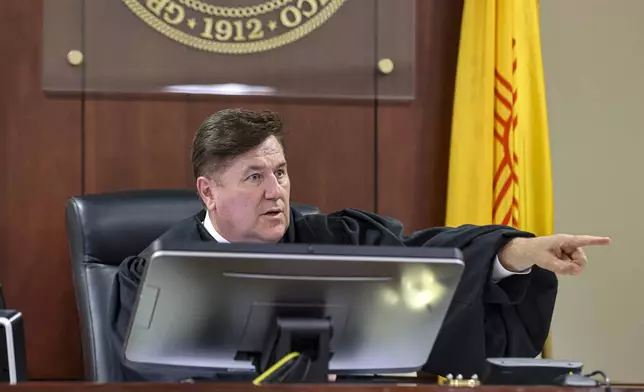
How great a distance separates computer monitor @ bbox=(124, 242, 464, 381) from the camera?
1375 mm

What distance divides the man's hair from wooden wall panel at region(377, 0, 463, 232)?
1.14 meters

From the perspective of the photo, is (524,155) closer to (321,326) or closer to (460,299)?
(460,299)

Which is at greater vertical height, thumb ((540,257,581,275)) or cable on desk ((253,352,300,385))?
thumb ((540,257,581,275))

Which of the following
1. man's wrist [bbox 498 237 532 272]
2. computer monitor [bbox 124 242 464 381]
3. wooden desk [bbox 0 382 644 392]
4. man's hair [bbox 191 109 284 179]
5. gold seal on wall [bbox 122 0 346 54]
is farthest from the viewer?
gold seal on wall [bbox 122 0 346 54]

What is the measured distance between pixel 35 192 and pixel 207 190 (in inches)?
44.2

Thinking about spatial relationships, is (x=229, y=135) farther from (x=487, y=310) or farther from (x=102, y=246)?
(x=487, y=310)

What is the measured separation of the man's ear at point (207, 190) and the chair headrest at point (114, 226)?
1.02ft

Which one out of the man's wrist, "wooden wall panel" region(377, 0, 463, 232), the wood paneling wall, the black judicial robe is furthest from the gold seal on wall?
the man's wrist

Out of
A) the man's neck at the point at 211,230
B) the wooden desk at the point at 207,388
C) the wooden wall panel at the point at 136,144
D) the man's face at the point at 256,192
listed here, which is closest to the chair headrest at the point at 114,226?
the man's neck at the point at 211,230

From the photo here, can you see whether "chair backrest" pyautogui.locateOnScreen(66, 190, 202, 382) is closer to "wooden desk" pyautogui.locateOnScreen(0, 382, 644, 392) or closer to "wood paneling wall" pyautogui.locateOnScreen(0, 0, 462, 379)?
"wood paneling wall" pyautogui.locateOnScreen(0, 0, 462, 379)

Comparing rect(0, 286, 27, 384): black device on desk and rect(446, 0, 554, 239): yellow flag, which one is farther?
rect(446, 0, 554, 239): yellow flag

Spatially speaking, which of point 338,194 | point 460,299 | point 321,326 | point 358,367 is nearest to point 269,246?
point 321,326

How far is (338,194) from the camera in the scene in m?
3.41

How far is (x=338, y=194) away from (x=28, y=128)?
3.65 feet
